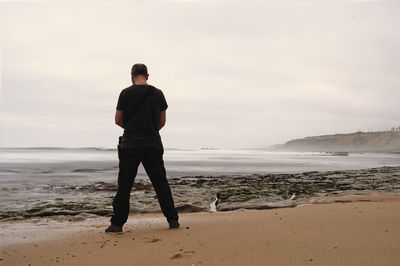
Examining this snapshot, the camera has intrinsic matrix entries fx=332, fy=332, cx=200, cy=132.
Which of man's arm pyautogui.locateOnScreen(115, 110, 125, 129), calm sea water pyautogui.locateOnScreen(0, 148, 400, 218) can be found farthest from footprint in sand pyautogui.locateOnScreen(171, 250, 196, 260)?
calm sea water pyautogui.locateOnScreen(0, 148, 400, 218)

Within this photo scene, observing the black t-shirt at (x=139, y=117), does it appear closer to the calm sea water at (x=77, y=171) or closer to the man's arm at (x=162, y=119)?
the man's arm at (x=162, y=119)

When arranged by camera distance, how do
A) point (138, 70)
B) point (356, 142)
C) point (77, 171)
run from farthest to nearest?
point (356, 142) < point (77, 171) < point (138, 70)

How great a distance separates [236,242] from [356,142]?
6347 inches

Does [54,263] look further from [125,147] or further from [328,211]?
[328,211]

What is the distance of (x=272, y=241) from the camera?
3396mm

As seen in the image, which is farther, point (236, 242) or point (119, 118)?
point (119, 118)

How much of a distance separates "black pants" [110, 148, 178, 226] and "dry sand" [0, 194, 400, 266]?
25cm

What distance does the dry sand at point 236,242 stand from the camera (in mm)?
2881

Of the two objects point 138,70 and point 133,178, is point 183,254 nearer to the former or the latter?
point 133,178

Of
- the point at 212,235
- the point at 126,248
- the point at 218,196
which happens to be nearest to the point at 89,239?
the point at 126,248

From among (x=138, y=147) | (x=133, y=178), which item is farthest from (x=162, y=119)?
(x=133, y=178)

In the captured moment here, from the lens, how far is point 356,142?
148750 millimetres

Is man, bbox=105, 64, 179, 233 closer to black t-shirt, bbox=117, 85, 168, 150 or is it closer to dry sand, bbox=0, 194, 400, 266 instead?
black t-shirt, bbox=117, 85, 168, 150

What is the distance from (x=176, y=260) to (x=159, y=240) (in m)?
0.83
